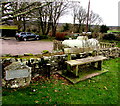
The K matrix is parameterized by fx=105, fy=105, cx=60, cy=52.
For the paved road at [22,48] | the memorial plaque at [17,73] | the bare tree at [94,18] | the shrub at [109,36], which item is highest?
the bare tree at [94,18]

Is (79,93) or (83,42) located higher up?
(83,42)

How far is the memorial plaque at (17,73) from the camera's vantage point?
143 inches

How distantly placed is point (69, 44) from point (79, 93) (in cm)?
560

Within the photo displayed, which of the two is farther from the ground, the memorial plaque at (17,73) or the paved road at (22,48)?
the paved road at (22,48)

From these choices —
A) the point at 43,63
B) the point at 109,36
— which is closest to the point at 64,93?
the point at 43,63

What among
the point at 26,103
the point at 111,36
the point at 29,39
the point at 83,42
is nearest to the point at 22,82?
the point at 26,103

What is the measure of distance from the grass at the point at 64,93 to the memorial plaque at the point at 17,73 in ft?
1.46

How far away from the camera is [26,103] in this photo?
3.03 m

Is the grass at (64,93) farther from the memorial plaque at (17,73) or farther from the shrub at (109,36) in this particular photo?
the shrub at (109,36)

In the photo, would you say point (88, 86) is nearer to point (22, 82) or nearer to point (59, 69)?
point (59, 69)

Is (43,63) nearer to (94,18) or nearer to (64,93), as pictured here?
(64,93)

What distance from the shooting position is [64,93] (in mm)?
3613

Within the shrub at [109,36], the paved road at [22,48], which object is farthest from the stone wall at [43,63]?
the shrub at [109,36]

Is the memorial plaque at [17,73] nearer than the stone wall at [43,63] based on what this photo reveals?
Yes
